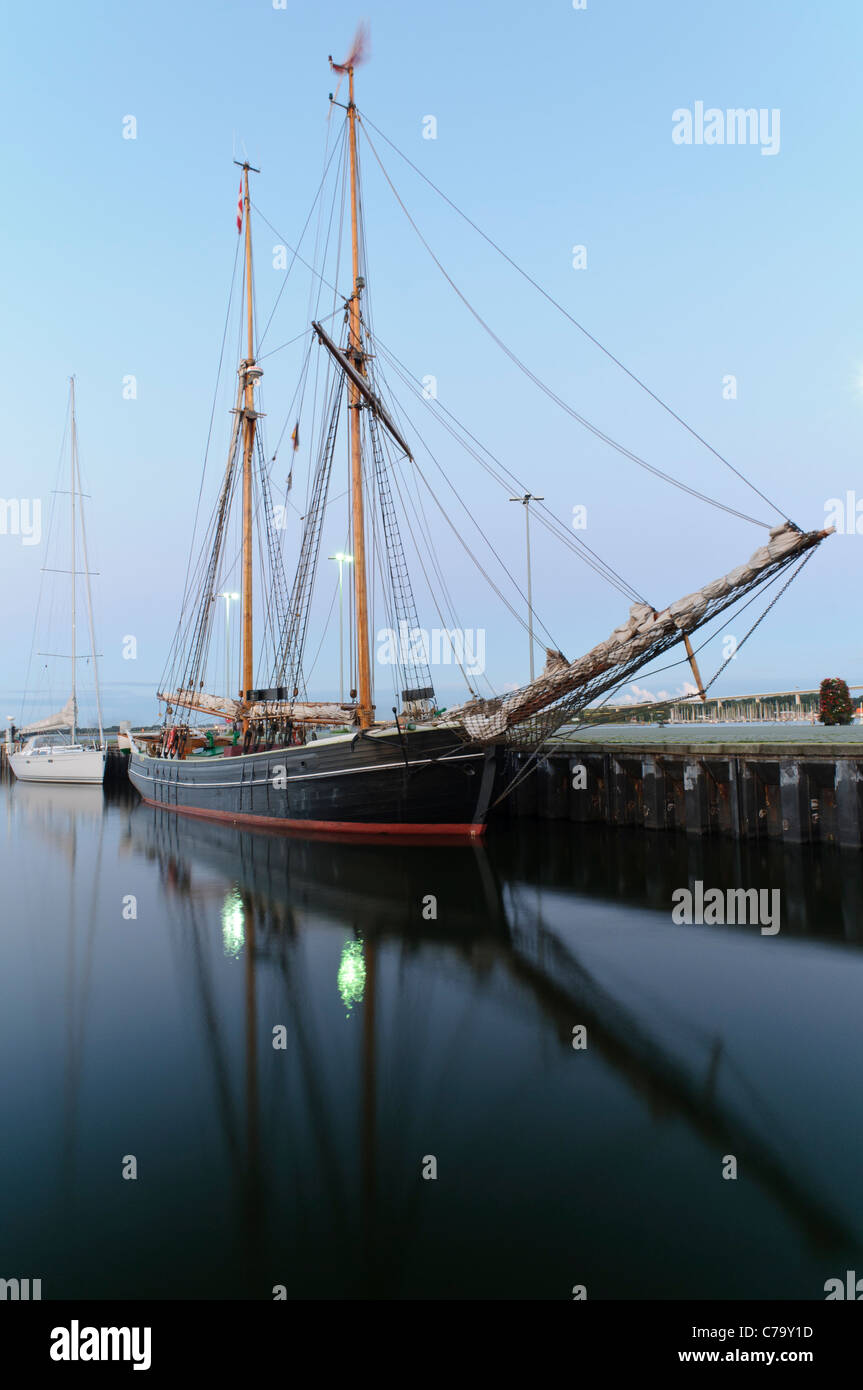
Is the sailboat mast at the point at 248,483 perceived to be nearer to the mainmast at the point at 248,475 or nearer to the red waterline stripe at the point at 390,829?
the mainmast at the point at 248,475

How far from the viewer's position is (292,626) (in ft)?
85.8

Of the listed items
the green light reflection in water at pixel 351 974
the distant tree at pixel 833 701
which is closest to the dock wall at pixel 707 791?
the green light reflection in water at pixel 351 974

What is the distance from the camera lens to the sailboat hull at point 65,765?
54812 mm

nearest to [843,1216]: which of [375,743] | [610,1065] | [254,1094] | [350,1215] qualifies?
[610,1065]

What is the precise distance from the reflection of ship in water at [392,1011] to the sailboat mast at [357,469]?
5.27 m

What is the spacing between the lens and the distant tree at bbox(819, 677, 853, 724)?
46.0 meters

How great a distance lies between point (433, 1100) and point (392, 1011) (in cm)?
246

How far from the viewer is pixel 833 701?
4688 centimetres
